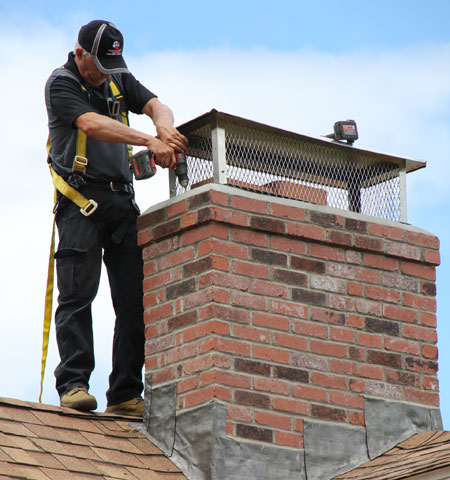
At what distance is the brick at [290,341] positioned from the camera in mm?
6484

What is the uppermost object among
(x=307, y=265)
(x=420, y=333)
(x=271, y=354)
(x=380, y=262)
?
(x=380, y=262)

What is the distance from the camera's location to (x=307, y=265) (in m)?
6.73

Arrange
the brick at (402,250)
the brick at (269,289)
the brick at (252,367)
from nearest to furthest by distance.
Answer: the brick at (252,367), the brick at (269,289), the brick at (402,250)

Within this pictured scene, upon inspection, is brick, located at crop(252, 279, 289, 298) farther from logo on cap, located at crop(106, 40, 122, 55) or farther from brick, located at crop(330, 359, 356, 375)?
logo on cap, located at crop(106, 40, 122, 55)

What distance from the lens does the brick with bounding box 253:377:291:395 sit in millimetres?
6328

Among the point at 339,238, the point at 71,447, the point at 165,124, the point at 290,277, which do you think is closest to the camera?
the point at 71,447

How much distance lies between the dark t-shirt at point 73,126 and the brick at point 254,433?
1.80 meters

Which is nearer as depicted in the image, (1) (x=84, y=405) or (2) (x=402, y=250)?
(1) (x=84, y=405)

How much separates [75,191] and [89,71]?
748 mm

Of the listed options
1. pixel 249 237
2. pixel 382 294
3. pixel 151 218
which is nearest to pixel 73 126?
pixel 151 218

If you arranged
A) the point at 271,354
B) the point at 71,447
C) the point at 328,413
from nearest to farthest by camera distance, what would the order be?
the point at 71,447 → the point at 271,354 → the point at 328,413

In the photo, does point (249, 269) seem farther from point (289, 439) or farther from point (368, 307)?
point (289, 439)

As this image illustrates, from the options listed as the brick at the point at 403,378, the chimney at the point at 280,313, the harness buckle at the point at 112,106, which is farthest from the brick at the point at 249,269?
the harness buckle at the point at 112,106

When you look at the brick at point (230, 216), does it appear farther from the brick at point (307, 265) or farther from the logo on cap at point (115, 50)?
the logo on cap at point (115, 50)
